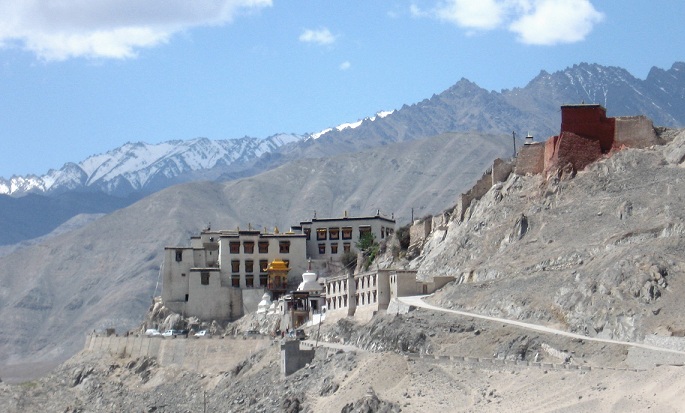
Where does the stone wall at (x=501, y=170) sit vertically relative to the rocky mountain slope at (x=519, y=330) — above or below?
above

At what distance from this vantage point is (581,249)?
284ft

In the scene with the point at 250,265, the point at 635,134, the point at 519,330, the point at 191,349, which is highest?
the point at 635,134

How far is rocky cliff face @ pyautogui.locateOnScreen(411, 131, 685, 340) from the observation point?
77.9 metres

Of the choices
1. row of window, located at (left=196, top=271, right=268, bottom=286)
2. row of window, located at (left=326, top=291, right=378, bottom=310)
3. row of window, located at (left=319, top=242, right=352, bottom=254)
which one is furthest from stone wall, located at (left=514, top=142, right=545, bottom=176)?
row of window, located at (left=196, top=271, right=268, bottom=286)

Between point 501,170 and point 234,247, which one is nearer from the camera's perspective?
point 501,170

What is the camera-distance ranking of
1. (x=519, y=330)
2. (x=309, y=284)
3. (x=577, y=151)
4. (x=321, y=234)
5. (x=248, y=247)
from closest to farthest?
(x=519, y=330), (x=577, y=151), (x=309, y=284), (x=248, y=247), (x=321, y=234)

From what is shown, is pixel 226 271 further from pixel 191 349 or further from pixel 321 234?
pixel 191 349

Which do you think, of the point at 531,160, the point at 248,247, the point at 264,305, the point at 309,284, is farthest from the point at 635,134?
the point at 248,247

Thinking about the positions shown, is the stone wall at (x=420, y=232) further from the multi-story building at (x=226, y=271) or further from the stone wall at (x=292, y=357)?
the stone wall at (x=292, y=357)

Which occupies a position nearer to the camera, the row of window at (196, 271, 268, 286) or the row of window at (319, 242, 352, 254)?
the row of window at (196, 271, 268, 286)

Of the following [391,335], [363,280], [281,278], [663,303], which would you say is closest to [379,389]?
[391,335]

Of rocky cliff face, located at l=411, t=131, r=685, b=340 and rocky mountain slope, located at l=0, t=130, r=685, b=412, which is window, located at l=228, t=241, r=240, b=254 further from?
rocky cliff face, located at l=411, t=131, r=685, b=340

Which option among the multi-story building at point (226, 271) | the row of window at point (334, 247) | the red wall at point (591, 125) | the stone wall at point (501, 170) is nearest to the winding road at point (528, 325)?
the stone wall at point (501, 170)

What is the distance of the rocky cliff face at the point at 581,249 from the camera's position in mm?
77875
